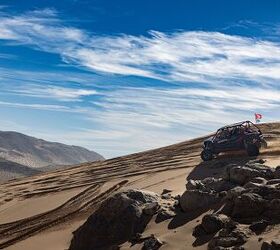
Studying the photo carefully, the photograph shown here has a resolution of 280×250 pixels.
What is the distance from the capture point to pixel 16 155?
495 ft

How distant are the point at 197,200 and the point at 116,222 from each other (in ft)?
5.70

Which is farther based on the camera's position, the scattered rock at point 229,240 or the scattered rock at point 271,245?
the scattered rock at point 229,240

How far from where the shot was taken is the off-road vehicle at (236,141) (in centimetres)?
1775

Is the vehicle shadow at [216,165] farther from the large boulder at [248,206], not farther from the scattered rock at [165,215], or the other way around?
the large boulder at [248,206]

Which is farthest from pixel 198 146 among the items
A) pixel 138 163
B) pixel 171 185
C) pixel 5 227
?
pixel 5 227

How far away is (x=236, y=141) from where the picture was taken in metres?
18.1

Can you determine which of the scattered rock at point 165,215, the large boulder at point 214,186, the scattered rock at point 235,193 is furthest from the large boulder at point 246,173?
the scattered rock at point 165,215

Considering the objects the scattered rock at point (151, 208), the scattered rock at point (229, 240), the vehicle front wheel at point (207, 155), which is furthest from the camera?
the vehicle front wheel at point (207, 155)

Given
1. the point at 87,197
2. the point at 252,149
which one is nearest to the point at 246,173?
the point at 87,197

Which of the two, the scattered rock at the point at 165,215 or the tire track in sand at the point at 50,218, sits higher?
the scattered rock at the point at 165,215

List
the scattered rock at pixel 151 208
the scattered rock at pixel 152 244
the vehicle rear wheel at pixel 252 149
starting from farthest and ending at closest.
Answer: the vehicle rear wheel at pixel 252 149
the scattered rock at pixel 151 208
the scattered rock at pixel 152 244

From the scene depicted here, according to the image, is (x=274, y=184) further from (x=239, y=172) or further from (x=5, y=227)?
(x=5, y=227)

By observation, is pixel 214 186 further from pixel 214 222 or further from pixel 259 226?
pixel 259 226

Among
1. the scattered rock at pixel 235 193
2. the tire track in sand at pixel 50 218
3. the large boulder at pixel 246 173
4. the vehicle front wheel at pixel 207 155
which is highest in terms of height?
the vehicle front wheel at pixel 207 155
